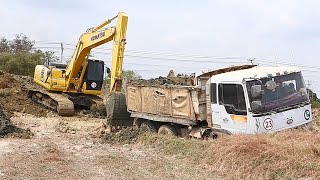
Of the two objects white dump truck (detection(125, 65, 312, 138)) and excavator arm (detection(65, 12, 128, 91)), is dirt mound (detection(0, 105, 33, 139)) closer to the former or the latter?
excavator arm (detection(65, 12, 128, 91))

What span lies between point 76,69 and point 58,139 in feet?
27.2

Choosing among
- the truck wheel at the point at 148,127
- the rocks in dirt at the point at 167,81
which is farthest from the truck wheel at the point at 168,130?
the rocks in dirt at the point at 167,81

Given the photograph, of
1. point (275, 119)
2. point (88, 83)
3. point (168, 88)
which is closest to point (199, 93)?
point (168, 88)

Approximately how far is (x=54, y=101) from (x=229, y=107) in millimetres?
12424

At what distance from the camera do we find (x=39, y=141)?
12.8 metres

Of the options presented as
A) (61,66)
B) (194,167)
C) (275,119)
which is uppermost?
(61,66)

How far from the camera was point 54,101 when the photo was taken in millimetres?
21141

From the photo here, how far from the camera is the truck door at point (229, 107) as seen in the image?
10.5 meters

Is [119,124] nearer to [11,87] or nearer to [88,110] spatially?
[88,110]

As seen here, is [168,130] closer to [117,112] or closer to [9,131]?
[117,112]

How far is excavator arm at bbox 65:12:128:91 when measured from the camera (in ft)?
53.7

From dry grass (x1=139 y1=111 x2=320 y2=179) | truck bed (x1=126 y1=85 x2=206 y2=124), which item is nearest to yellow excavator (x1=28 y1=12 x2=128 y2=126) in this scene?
truck bed (x1=126 y1=85 x2=206 y2=124)

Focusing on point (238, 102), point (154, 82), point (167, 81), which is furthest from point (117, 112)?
point (238, 102)

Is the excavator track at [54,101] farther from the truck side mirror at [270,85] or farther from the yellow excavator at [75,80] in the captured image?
the truck side mirror at [270,85]
